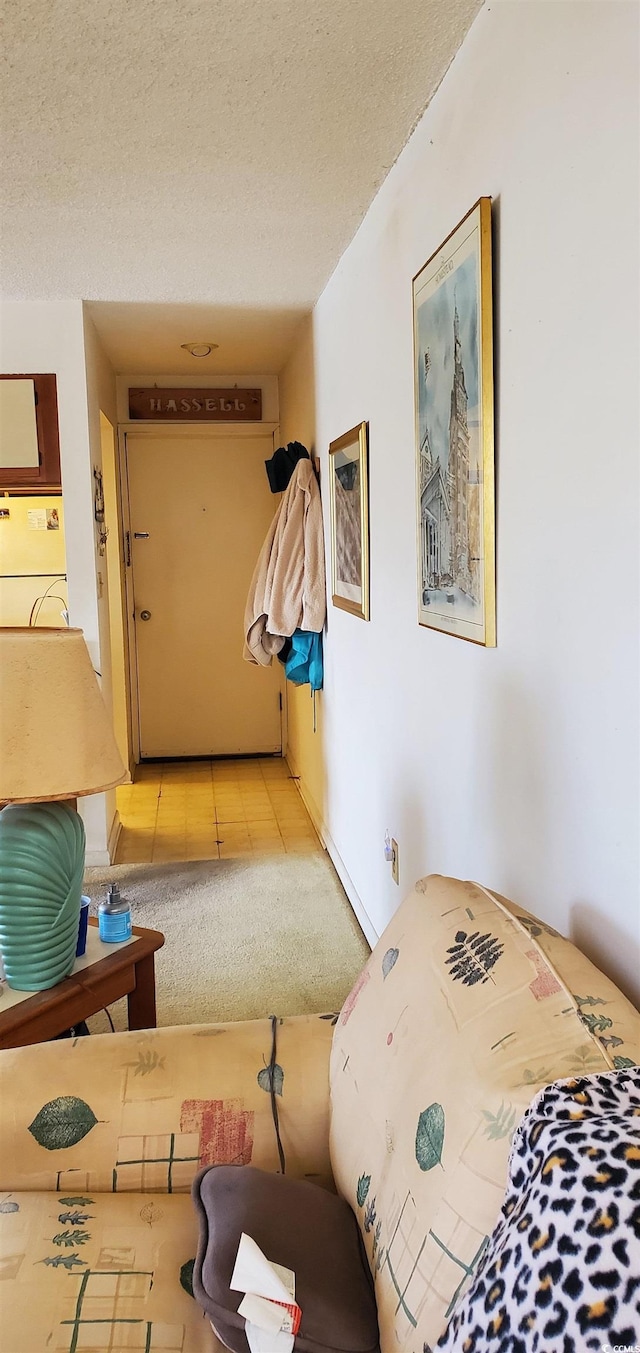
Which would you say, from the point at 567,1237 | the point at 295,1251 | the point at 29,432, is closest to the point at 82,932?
the point at 295,1251

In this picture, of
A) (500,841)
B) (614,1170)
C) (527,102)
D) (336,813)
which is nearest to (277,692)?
(336,813)

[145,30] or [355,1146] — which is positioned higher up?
[145,30]

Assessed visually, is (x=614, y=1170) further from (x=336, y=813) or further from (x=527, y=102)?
(x=336, y=813)

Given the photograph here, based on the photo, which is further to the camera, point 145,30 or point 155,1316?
point 145,30

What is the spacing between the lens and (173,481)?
5512 mm

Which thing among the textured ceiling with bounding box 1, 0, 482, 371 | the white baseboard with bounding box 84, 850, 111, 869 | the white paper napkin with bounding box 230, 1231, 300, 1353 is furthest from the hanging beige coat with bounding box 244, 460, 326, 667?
the white paper napkin with bounding box 230, 1231, 300, 1353

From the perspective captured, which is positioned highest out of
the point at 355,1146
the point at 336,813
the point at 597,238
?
the point at 597,238

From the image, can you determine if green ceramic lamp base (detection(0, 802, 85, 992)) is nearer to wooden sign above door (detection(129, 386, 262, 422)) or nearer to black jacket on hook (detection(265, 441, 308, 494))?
black jacket on hook (detection(265, 441, 308, 494))

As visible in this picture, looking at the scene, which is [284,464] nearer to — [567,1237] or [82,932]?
[82,932]

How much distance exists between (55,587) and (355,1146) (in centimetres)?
375

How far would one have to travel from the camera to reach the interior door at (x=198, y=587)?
18.1ft

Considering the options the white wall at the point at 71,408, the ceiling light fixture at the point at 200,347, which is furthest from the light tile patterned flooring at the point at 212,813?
the ceiling light fixture at the point at 200,347

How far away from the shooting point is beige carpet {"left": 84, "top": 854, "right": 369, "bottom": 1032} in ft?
8.64

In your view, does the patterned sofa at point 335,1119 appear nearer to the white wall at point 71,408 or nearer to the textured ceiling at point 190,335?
the white wall at point 71,408
